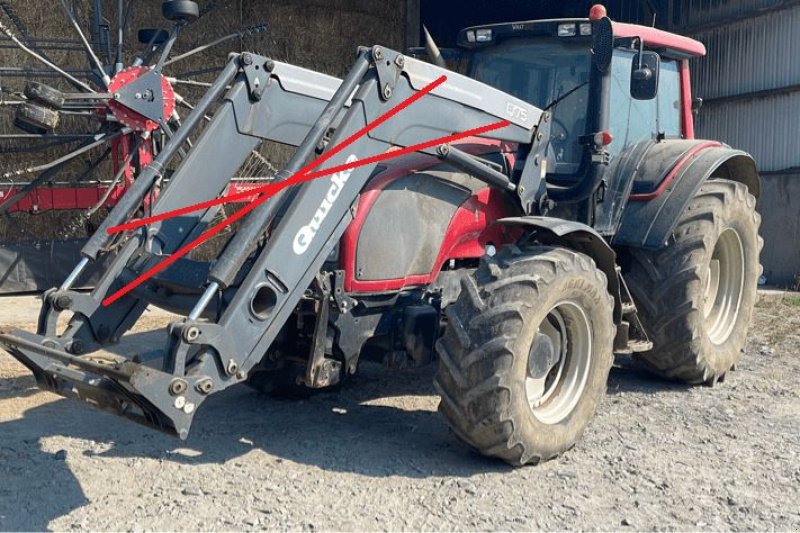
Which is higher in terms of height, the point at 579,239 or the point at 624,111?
the point at 624,111

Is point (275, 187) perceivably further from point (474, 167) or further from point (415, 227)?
point (474, 167)

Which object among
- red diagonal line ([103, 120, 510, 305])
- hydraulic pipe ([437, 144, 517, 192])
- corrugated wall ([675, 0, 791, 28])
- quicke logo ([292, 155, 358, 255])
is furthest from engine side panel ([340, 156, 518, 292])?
corrugated wall ([675, 0, 791, 28])

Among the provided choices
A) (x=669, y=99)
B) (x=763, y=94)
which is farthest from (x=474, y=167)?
(x=763, y=94)

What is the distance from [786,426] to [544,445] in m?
1.64

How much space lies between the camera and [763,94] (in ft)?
37.5

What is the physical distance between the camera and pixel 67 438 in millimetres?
4562

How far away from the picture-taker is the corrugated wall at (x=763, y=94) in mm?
11023

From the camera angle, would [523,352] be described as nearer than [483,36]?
Yes

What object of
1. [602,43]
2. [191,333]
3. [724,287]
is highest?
[602,43]

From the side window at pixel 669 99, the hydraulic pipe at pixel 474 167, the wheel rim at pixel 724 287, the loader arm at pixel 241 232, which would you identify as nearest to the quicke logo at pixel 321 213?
the loader arm at pixel 241 232

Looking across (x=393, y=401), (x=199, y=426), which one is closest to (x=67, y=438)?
(x=199, y=426)

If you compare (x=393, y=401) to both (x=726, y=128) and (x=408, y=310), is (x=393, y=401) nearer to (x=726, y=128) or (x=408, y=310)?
(x=408, y=310)

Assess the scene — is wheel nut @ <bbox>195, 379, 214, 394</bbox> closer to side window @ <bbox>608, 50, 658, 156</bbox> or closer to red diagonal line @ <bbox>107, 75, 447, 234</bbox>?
red diagonal line @ <bbox>107, 75, 447, 234</bbox>

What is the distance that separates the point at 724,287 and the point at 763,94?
245 inches
